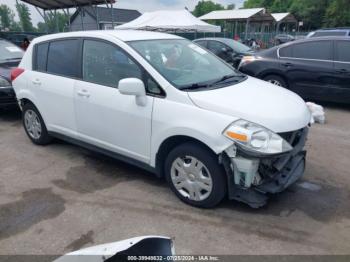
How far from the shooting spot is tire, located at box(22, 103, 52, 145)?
502cm

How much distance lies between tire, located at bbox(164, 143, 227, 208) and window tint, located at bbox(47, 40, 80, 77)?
5.88ft

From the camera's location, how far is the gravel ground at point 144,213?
2.93 m

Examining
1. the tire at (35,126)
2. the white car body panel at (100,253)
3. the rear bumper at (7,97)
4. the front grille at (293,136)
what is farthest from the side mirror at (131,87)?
the rear bumper at (7,97)

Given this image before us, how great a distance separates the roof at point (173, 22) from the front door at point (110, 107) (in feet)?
46.6

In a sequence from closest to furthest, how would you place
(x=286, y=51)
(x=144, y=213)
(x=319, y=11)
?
(x=144, y=213), (x=286, y=51), (x=319, y=11)

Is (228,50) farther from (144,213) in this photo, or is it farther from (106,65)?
(144,213)

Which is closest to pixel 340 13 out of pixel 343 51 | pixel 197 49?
pixel 343 51

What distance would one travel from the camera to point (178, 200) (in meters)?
3.60

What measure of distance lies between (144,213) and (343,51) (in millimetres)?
5757

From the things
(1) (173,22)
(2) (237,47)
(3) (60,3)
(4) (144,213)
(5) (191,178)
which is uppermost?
(3) (60,3)

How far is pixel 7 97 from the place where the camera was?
6422 mm

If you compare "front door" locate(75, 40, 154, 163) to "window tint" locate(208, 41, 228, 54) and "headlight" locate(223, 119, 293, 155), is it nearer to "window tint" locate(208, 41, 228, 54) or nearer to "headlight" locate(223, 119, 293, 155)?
"headlight" locate(223, 119, 293, 155)

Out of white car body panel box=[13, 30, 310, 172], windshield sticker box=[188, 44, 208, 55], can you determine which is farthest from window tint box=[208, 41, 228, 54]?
white car body panel box=[13, 30, 310, 172]

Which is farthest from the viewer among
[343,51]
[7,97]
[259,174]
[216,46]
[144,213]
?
[216,46]
